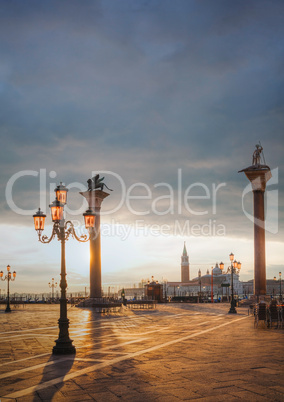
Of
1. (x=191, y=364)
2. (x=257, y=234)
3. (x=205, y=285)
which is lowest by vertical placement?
(x=205, y=285)

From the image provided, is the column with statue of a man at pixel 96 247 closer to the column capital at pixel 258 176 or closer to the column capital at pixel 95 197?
the column capital at pixel 95 197

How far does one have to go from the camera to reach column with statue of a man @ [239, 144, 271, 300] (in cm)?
3584

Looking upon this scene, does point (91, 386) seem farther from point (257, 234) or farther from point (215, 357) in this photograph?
point (257, 234)

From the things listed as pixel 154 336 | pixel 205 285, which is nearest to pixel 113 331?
pixel 154 336

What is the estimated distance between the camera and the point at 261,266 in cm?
3584

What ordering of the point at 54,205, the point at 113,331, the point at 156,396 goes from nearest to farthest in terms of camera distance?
the point at 156,396 → the point at 54,205 → the point at 113,331

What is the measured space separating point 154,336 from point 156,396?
8300mm

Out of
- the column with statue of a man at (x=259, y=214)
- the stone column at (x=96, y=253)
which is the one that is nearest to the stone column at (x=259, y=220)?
the column with statue of a man at (x=259, y=214)

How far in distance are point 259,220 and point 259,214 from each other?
60 centimetres

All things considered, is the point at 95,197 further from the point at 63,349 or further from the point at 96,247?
the point at 63,349

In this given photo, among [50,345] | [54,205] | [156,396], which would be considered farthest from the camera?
[50,345]

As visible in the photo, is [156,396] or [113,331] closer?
[156,396]

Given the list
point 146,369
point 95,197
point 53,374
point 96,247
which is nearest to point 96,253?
point 96,247

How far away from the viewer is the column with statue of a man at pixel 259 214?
1411 inches
